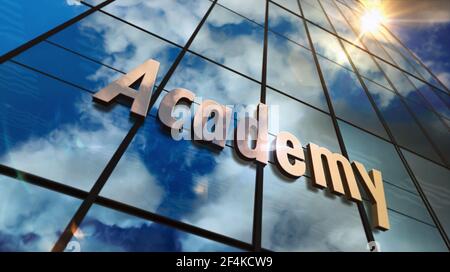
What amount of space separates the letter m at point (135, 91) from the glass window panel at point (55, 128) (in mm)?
136

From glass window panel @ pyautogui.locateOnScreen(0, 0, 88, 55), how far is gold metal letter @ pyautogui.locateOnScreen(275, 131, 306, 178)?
3.93 m

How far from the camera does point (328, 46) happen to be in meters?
10.1

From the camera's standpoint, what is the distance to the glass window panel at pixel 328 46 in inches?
381

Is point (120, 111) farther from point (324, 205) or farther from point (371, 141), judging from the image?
point (371, 141)

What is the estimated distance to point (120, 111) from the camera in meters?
4.81

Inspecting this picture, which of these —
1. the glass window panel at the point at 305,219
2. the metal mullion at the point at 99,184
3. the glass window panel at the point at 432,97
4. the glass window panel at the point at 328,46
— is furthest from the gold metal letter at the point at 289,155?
the glass window panel at the point at 432,97

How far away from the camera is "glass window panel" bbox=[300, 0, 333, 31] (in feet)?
35.8

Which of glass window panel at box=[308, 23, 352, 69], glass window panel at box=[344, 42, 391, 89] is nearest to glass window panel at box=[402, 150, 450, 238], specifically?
glass window panel at box=[344, 42, 391, 89]

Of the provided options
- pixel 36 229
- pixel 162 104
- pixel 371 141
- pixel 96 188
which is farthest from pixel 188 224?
pixel 371 141

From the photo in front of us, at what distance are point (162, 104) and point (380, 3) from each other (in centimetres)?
1287

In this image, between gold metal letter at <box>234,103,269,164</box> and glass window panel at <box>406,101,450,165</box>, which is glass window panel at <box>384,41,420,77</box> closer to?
glass window panel at <box>406,101,450,165</box>

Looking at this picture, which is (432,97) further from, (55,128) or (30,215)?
(30,215)

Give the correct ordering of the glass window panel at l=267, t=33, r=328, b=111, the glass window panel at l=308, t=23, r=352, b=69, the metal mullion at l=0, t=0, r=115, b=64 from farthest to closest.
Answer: the glass window panel at l=308, t=23, r=352, b=69 < the glass window panel at l=267, t=33, r=328, b=111 < the metal mullion at l=0, t=0, r=115, b=64

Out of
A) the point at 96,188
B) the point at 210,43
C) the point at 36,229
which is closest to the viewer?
the point at 36,229
